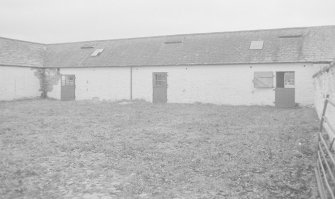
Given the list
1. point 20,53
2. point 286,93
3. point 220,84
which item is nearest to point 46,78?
point 20,53

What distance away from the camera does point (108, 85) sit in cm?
2480

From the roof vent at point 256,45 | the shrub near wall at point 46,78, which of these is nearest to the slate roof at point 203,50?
the roof vent at point 256,45

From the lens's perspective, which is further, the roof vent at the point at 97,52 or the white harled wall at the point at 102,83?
the roof vent at the point at 97,52

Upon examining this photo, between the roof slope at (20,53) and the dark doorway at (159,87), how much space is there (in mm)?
11118

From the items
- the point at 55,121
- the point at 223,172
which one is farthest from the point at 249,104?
the point at 223,172

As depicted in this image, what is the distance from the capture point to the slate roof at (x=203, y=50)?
20.1 metres

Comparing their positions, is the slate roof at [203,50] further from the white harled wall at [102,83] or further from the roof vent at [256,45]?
the white harled wall at [102,83]

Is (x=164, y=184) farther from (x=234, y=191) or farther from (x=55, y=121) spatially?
(x=55, y=121)

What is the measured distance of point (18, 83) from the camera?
2536cm

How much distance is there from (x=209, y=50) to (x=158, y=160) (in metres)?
16.7

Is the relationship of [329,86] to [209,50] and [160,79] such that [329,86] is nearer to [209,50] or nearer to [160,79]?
[209,50]

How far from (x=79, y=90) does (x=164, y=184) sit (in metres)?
21.4

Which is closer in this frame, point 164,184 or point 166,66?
point 164,184

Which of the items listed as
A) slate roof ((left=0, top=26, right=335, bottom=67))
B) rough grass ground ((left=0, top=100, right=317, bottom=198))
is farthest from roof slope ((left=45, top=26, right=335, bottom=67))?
rough grass ground ((left=0, top=100, right=317, bottom=198))
